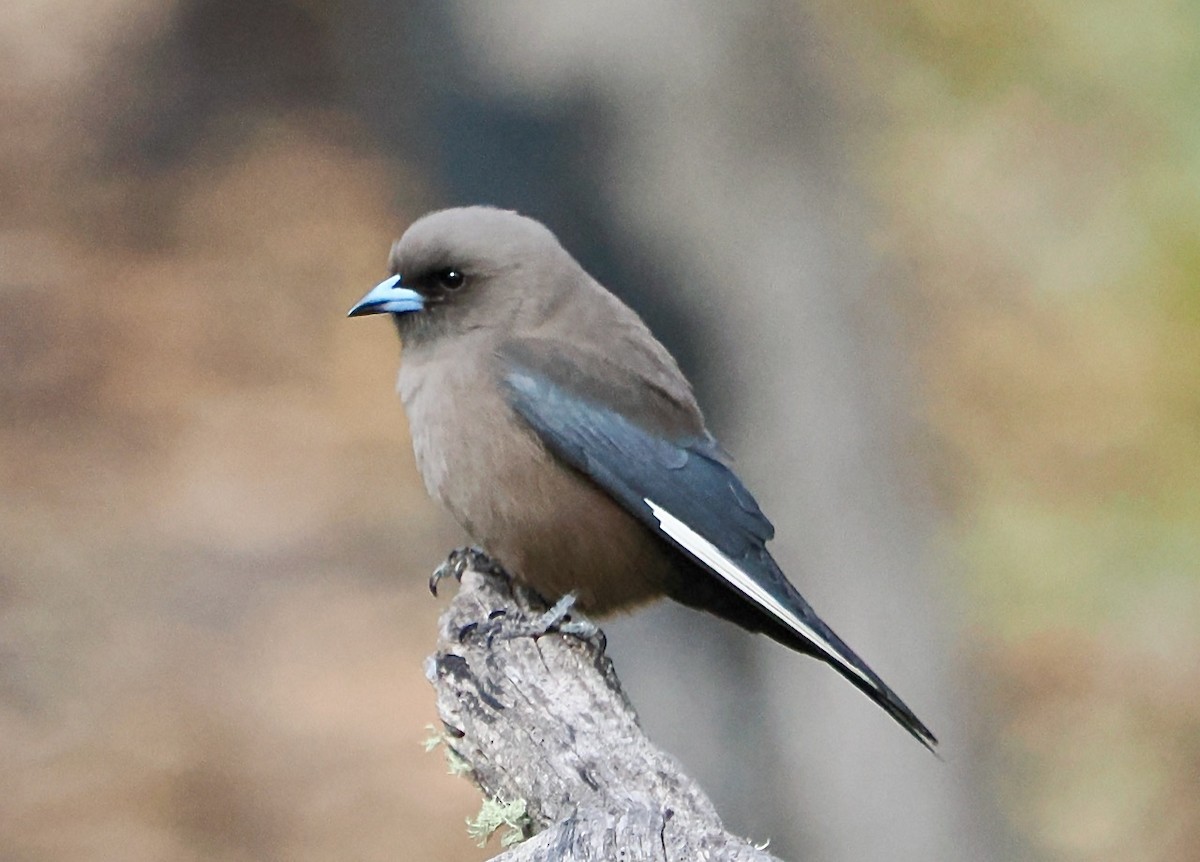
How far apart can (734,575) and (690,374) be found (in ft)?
7.95

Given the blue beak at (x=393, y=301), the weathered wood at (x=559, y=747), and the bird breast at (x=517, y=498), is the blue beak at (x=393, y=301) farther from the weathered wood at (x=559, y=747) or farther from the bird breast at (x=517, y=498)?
the weathered wood at (x=559, y=747)

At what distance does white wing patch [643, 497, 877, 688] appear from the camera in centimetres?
452

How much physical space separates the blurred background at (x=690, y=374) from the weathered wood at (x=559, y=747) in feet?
8.74

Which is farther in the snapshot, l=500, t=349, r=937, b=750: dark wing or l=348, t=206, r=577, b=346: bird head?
l=348, t=206, r=577, b=346: bird head

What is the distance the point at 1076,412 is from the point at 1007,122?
1775 mm

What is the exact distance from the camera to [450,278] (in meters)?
4.96

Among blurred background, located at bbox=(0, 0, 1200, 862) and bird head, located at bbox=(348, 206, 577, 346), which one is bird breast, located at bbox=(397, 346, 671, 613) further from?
blurred background, located at bbox=(0, 0, 1200, 862)

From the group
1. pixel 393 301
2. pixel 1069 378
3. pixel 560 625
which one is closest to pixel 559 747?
pixel 560 625

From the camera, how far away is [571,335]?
4.93 meters

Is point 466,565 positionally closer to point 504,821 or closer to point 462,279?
point 462,279

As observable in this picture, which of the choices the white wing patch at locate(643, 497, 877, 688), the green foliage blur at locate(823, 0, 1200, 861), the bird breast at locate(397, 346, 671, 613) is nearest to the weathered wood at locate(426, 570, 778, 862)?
the bird breast at locate(397, 346, 671, 613)

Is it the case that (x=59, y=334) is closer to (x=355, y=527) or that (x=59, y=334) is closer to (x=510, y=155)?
(x=355, y=527)

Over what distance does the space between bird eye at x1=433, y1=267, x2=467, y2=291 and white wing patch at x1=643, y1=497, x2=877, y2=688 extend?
791mm

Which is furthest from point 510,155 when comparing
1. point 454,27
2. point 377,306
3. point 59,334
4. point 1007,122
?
point 59,334
